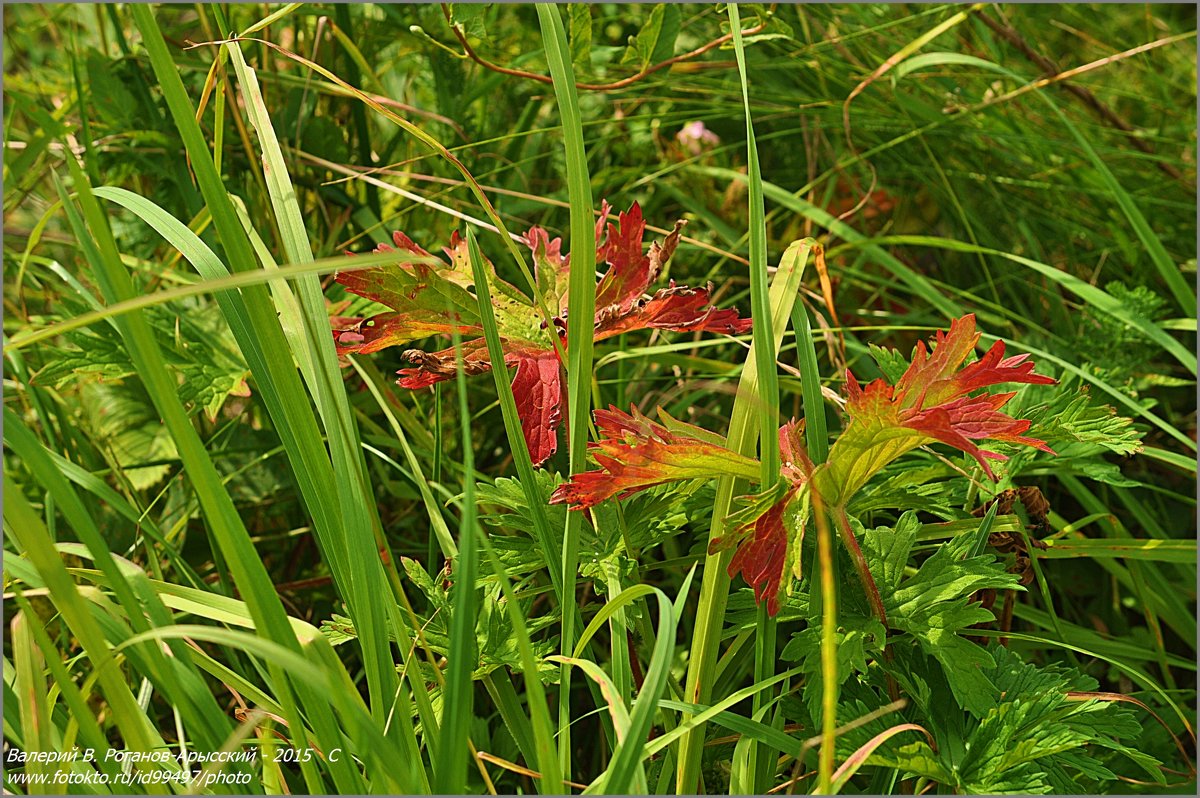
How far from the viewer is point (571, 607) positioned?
65 centimetres

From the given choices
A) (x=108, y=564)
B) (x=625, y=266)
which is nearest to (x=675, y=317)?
(x=625, y=266)

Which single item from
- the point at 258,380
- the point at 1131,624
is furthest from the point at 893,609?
the point at 1131,624

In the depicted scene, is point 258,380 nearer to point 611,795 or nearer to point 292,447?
point 292,447

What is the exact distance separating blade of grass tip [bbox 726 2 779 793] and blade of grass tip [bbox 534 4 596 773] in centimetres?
11

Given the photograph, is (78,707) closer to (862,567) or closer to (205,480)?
(205,480)

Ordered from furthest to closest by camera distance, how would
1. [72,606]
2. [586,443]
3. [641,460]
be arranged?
[586,443]
[641,460]
[72,606]

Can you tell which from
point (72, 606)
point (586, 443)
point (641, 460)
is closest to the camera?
point (72, 606)

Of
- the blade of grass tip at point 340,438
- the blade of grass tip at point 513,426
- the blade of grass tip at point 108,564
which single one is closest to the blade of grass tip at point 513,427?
the blade of grass tip at point 513,426

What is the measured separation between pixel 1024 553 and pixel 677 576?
1.18 feet

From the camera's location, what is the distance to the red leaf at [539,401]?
2.38 feet

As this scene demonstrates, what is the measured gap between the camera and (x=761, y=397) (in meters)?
0.66

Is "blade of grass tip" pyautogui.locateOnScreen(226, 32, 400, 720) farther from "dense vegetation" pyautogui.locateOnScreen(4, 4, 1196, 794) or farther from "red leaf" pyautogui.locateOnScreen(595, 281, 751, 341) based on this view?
"red leaf" pyautogui.locateOnScreen(595, 281, 751, 341)

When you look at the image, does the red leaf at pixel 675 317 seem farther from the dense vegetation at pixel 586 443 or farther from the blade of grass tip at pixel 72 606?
the blade of grass tip at pixel 72 606

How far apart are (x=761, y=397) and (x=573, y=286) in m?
0.15
